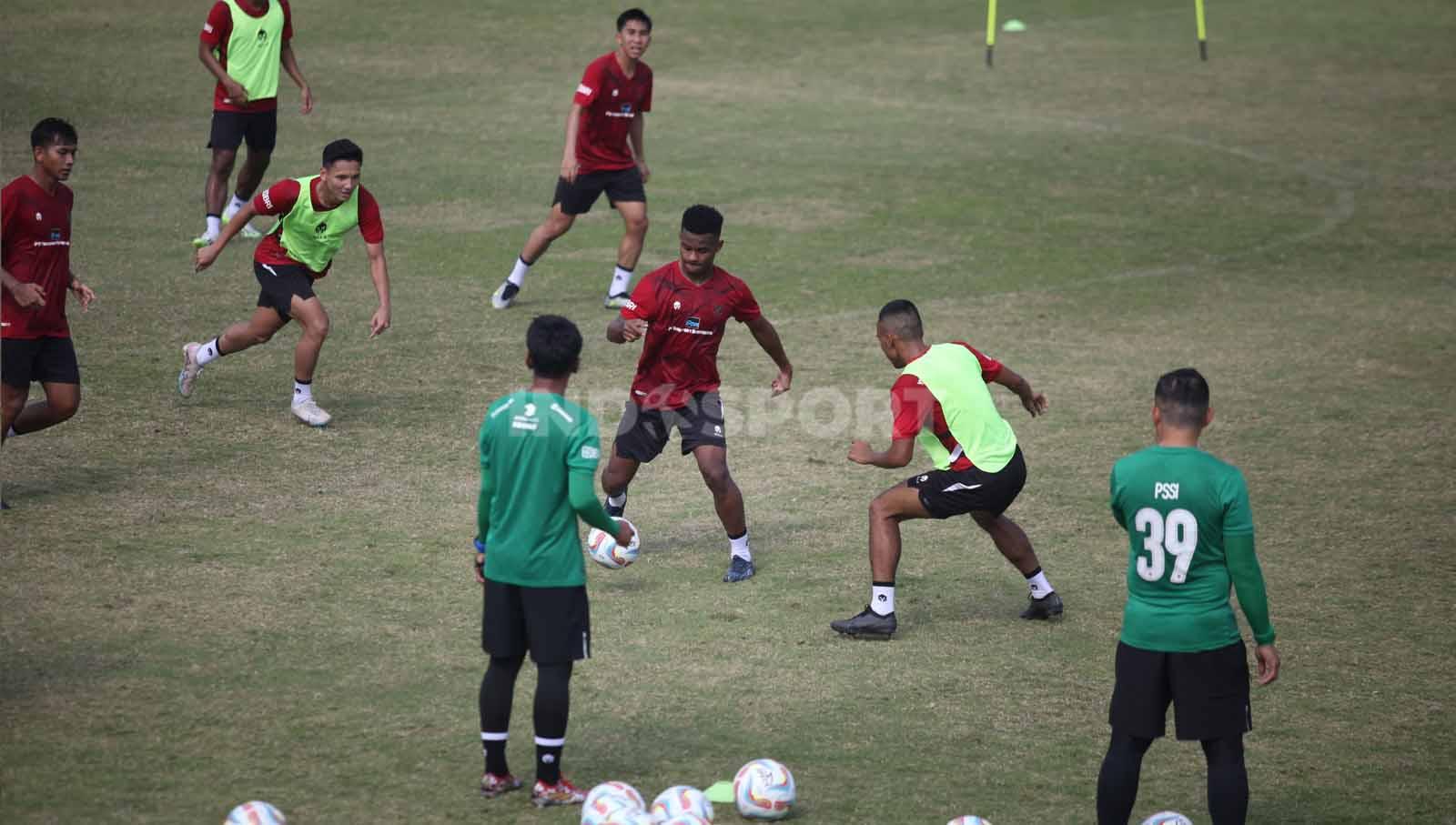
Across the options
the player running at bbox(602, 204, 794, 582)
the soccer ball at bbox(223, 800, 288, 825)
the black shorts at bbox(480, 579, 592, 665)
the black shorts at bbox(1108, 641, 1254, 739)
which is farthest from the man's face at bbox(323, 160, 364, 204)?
the black shorts at bbox(1108, 641, 1254, 739)

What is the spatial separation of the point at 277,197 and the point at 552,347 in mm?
5603

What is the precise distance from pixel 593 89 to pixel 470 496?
5.61m

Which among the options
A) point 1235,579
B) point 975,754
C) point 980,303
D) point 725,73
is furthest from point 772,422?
point 725,73

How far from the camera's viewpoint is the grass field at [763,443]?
7.75m

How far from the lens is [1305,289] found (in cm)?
1723

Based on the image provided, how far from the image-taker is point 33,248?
1023 centimetres

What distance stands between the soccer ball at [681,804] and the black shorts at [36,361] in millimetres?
5663

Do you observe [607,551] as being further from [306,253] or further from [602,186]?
[602,186]

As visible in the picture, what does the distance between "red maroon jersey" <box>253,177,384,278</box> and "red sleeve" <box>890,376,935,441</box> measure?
4827 millimetres

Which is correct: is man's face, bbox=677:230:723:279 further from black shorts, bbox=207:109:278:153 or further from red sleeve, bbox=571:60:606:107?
black shorts, bbox=207:109:278:153

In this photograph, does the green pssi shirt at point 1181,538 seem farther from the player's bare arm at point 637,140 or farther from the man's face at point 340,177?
the player's bare arm at point 637,140

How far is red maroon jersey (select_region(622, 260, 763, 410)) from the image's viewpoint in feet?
32.6

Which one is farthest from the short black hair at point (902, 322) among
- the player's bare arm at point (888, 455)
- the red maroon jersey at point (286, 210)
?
the red maroon jersey at point (286, 210)

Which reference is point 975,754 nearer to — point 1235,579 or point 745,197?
point 1235,579
